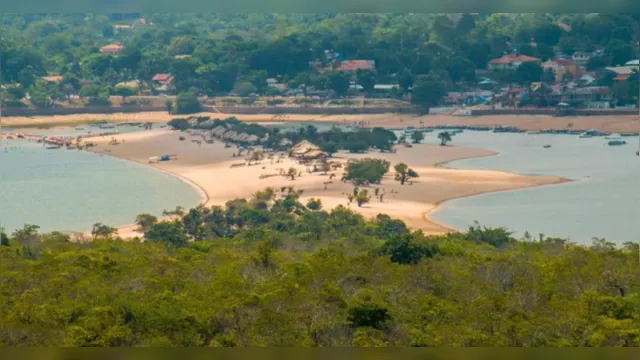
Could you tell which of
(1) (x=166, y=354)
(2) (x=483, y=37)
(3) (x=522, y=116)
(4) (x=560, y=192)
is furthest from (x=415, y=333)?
(2) (x=483, y=37)

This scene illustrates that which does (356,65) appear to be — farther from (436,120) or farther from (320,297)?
(320,297)

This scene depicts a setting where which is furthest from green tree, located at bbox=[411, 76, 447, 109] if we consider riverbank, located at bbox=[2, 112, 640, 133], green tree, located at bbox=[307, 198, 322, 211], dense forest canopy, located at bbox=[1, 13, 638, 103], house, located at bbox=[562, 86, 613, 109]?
green tree, located at bbox=[307, 198, 322, 211]

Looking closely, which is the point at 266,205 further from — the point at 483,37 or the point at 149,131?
the point at 483,37

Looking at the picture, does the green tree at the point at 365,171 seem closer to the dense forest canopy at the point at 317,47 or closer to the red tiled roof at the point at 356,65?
the dense forest canopy at the point at 317,47

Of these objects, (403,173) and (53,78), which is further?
(53,78)

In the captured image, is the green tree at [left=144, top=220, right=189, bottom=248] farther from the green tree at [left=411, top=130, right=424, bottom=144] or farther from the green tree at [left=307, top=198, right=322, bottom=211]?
the green tree at [left=411, top=130, right=424, bottom=144]

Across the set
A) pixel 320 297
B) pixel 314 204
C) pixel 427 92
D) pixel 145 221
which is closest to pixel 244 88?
pixel 427 92

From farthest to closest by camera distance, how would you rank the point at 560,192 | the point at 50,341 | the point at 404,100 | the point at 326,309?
1. the point at 404,100
2. the point at 560,192
3. the point at 326,309
4. the point at 50,341
